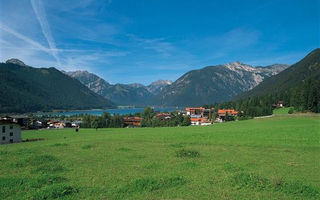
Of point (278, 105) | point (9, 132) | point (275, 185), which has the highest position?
point (278, 105)

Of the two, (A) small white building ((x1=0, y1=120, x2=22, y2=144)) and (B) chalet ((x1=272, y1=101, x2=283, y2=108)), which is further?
(B) chalet ((x1=272, y1=101, x2=283, y2=108))

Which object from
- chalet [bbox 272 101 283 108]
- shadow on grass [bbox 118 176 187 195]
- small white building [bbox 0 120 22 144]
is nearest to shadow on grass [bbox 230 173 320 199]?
shadow on grass [bbox 118 176 187 195]

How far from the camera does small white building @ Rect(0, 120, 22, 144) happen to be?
45094mm

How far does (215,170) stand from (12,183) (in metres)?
12.0

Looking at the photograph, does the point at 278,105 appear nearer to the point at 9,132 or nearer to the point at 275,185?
the point at 9,132

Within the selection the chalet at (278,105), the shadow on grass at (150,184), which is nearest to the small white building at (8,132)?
the shadow on grass at (150,184)

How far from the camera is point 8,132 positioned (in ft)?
150

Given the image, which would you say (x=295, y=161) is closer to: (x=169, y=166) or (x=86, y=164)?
(x=169, y=166)

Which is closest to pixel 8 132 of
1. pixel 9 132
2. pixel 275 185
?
pixel 9 132

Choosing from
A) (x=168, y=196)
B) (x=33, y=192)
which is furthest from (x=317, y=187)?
(x=33, y=192)

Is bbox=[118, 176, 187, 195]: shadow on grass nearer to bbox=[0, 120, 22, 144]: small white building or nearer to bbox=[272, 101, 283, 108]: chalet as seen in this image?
bbox=[0, 120, 22, 144]: small white building

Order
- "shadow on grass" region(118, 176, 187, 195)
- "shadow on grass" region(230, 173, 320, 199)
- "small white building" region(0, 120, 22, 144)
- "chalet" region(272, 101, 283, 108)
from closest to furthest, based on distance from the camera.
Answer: "shadow on grass" region(230, 173, 320, 199)
"shadow on grass" region(118, 176, 187, 195)
"small white building" region(0, 120, 22, 144)
"chalet" region(272, 101, 283, 108)

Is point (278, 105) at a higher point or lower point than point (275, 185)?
higher

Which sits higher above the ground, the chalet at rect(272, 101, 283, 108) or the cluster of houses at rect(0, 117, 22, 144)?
the chalet at rect(272, 101, 283, 108)
